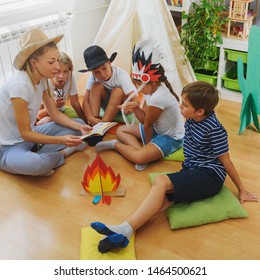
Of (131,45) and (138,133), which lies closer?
(138,133)

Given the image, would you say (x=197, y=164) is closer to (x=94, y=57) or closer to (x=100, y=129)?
(x=100, y=129)

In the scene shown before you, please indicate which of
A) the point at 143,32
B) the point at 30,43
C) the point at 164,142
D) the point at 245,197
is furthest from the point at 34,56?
the point at 245,197

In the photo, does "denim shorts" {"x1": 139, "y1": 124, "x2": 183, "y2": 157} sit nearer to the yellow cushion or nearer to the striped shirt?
the striped shirt

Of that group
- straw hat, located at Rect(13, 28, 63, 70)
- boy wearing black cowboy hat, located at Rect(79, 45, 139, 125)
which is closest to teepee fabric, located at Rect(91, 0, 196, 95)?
boy wearing black cowboy hat, located at Rect(79, 45, 139, 125)

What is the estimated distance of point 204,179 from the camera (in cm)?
155

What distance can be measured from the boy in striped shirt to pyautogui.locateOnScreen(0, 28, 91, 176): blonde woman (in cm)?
53

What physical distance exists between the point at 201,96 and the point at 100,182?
610mm

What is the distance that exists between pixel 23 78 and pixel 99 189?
66 centimetres

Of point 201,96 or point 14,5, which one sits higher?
point 14,5

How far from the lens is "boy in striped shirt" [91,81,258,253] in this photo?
1.50 m

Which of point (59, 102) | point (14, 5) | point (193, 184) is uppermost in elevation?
point (14, 5)

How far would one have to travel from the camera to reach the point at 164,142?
191cm
